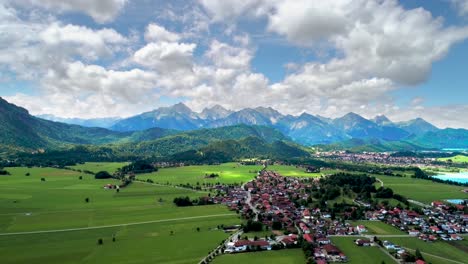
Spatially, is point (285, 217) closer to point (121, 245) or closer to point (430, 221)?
point (430, 221)

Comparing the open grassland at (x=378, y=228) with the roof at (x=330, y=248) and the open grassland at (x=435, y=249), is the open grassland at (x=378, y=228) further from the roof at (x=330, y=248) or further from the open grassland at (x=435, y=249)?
the roof at (x=330, y=248)

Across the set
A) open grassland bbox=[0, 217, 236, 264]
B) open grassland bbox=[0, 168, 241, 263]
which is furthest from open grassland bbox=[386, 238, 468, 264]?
open grassland bbox=[0, 217, 236, 264]

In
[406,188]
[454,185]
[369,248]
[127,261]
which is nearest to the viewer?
[127,261]

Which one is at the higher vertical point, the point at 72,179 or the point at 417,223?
the point at 72,179

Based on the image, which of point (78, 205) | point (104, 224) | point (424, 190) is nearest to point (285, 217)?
point (104, 224)

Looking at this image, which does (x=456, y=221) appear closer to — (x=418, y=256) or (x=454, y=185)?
(x=418, y=256)

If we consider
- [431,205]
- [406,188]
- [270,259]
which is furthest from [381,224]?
[406,188]

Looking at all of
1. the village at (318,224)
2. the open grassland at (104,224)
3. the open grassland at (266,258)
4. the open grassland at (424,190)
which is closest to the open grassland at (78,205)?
the open grassland at (104,224)
